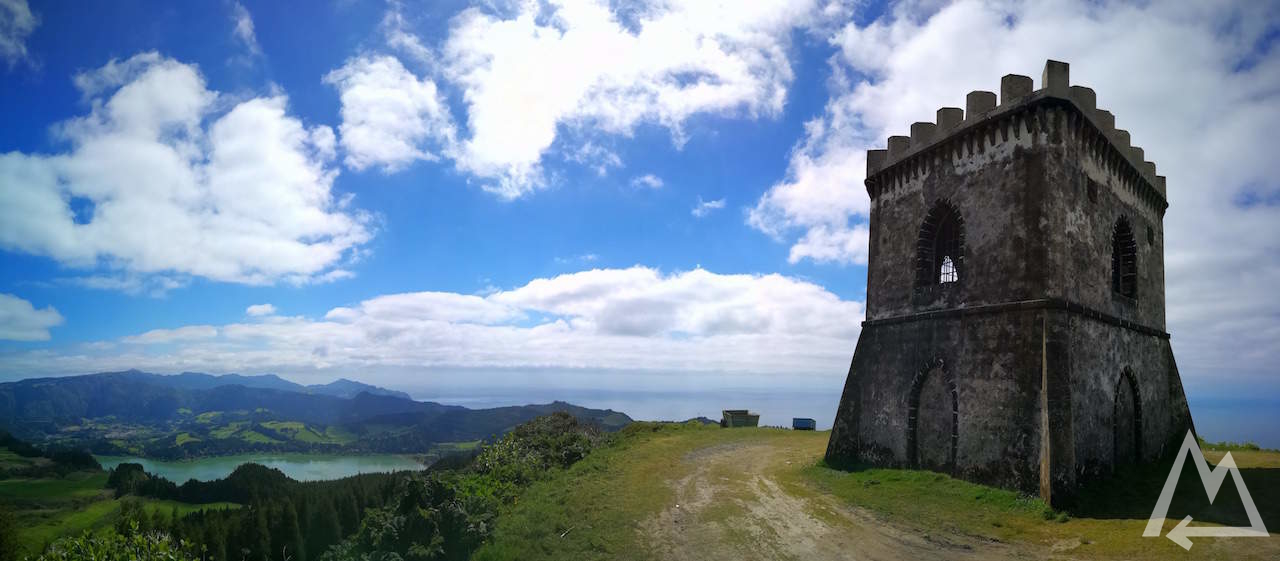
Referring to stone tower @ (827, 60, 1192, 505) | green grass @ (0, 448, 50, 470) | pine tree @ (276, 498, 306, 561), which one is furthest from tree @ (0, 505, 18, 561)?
green grass @ (0, 448, 50, 470)

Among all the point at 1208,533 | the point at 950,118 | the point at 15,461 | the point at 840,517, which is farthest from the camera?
the point at 15,461

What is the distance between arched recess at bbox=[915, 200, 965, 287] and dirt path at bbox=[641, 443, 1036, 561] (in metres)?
7.47

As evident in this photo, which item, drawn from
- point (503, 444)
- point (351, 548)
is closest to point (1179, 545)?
point (351, 548)

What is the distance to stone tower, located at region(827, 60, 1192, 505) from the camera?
13.7 m

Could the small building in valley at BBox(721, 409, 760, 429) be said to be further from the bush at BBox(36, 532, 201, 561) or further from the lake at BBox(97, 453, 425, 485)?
the lake at BBox(97, 453, 425, 485)

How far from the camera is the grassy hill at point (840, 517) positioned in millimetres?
10633

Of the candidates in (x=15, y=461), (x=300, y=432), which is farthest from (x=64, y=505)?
(x=300, y=432)

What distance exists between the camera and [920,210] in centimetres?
1773

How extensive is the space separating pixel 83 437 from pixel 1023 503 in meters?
267

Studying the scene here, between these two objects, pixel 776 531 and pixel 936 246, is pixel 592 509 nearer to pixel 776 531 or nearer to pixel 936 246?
pixel 776 531

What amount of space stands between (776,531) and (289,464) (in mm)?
173555

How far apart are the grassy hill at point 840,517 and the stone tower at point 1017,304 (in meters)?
0.95

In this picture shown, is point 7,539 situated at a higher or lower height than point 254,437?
higher
